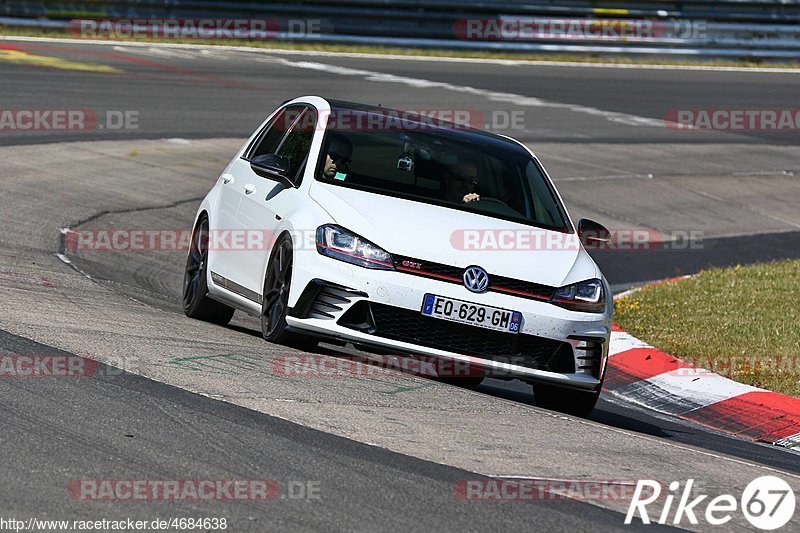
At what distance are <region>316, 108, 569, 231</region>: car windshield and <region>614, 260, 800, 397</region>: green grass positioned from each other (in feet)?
7.01

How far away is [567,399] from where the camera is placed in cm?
844

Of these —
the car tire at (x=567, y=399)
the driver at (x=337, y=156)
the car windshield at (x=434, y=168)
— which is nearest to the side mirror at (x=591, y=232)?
the car windshield at (x=434, y=168)


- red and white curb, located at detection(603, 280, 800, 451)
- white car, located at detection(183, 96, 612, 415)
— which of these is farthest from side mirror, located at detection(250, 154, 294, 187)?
red and white curb, located at detection(603, 280, 800, 451)

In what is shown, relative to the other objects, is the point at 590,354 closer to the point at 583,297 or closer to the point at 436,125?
the point at 583,297

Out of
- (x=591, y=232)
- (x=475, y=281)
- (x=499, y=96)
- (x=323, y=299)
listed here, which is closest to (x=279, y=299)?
(x=323, y=299)

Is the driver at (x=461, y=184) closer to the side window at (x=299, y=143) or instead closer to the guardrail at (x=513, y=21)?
the side window at (x=299, y=143)

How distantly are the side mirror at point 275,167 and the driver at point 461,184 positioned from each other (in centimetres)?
94

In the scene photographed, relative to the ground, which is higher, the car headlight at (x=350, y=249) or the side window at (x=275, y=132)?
the side window at (x=275, y=132)

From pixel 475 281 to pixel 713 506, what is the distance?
2.26 m

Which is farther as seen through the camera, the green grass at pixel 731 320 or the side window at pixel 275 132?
the green grass at pixel 731 320

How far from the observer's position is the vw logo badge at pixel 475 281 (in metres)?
7.73

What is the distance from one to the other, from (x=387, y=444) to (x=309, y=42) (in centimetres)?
2400

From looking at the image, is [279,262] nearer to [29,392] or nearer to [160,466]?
[29,392]

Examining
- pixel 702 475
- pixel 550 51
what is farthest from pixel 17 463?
pixel 550 51
